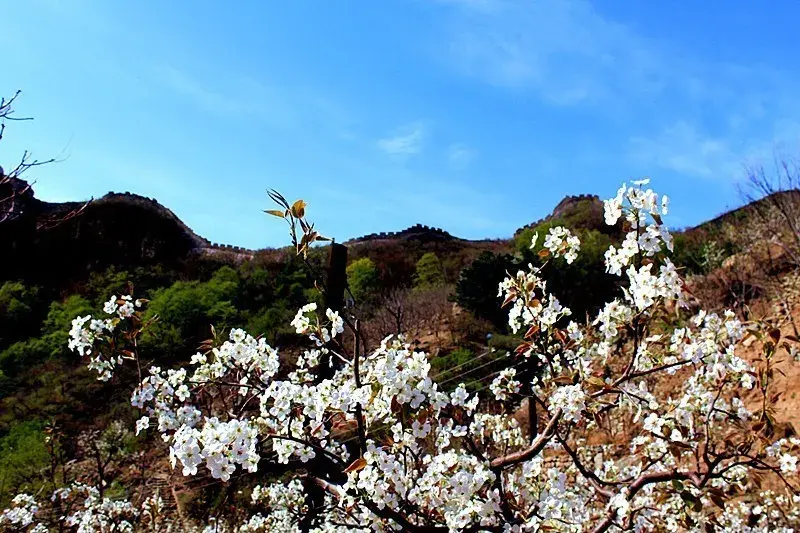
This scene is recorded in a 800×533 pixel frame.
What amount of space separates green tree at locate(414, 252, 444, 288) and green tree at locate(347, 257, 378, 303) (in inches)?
52.1

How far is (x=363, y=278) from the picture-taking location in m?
17.4

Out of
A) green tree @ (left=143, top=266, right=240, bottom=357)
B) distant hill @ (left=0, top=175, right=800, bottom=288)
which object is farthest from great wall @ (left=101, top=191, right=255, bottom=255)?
green tree @ (left=143, top=266, right=240, bottom=357)

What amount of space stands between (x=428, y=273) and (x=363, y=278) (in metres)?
2.00

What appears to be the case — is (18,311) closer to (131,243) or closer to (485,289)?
(131,243)

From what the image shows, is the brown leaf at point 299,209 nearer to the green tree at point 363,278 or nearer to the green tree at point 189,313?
the green tree at point 189,313

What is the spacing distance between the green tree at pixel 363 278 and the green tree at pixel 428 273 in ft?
4.34

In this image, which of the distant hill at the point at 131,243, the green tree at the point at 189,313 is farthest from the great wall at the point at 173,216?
the green tree at the point at 189,313

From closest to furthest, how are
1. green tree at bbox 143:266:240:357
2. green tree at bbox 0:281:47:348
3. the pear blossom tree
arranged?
the pear blossom tree, green tree at bbox 143:266:240:357, green tree at bbox 0:281:47:348

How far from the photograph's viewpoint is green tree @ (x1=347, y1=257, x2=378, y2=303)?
1674cm

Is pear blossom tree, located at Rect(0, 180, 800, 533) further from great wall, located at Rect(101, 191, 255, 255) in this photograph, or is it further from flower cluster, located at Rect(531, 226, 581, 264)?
great wall, located at Rect(101, 191, 255, 255)

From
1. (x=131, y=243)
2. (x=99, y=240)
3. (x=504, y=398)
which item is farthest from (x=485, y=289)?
(x=99, y=240)

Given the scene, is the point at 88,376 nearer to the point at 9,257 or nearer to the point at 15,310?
the point at 15,310

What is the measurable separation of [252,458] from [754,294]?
10.00 metres

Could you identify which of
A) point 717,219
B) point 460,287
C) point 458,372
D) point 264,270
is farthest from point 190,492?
point 717,219
